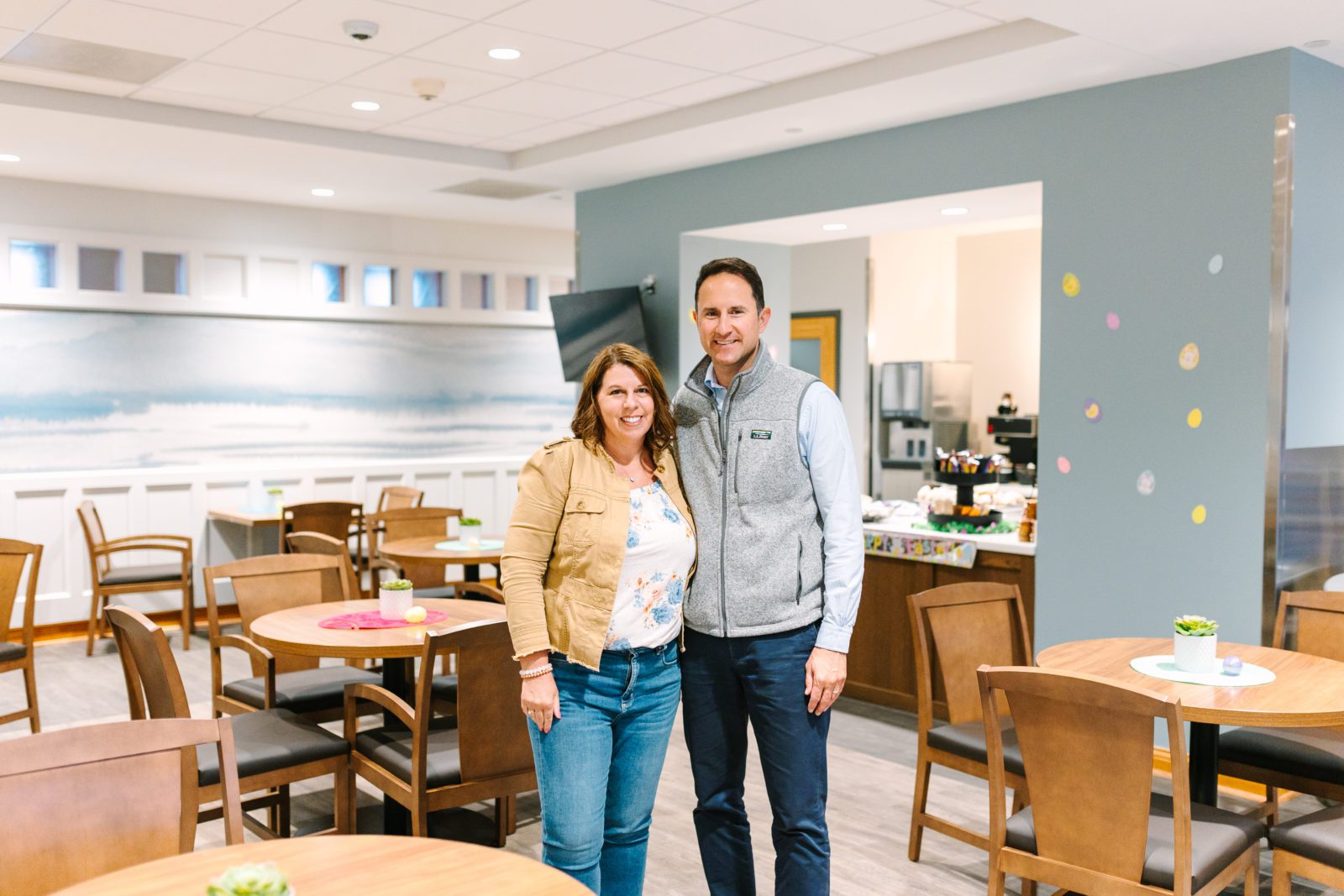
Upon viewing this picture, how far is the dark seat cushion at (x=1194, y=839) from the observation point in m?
2.47

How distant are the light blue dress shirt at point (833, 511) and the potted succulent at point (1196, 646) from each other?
1186mm

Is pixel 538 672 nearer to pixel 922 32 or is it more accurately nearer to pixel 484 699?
pixel 484 699

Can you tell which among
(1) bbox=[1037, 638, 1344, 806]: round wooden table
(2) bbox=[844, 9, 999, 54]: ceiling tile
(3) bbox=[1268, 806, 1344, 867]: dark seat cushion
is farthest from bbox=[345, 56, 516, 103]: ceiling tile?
(3) bbox=[1268, 806, 1344, 867]: dark seat cushion

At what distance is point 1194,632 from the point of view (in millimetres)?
3084

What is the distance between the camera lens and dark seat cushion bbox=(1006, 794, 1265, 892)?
2469 millimetres

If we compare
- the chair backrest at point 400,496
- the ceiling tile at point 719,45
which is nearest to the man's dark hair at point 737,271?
the ceiling tile at point 719,45

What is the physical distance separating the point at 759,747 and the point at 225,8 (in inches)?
126

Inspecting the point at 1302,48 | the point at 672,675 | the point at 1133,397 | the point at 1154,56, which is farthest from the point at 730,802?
the point at 1302,48

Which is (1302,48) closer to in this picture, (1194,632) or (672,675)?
(1194,632)

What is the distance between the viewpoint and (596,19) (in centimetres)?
414

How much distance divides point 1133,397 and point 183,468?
5.98m

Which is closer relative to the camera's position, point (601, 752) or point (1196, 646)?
point (601, 752)

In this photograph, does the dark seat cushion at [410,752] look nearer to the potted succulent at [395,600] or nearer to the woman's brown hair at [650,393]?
the potted succulent at [395,600]

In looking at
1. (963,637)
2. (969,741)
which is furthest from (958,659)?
(969,741)
